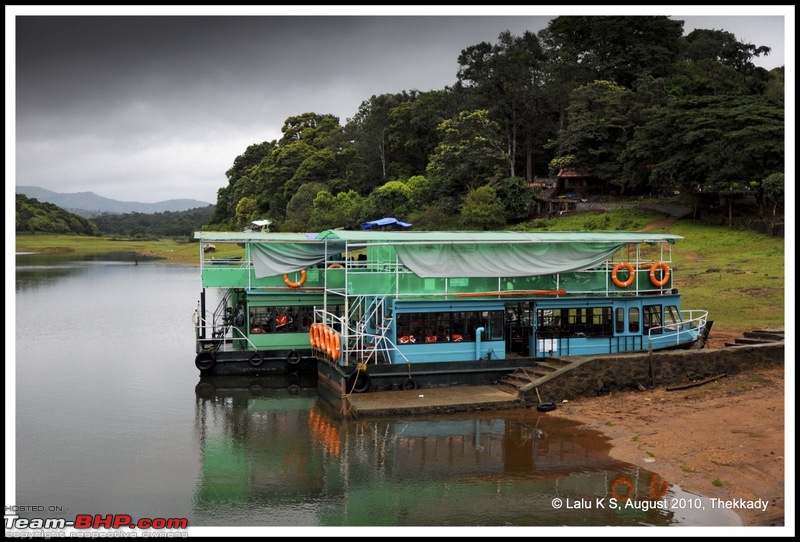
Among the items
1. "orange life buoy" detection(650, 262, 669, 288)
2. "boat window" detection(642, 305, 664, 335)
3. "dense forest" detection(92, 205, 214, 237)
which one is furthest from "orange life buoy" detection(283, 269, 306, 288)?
"dense forest" detection(92, 205, 214, 237)

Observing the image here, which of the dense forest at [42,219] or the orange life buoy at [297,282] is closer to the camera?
the orange life buoy at [297,282]

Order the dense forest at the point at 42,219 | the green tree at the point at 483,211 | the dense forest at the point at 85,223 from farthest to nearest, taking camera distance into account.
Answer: the dense forest at the point at 85,223 → the dense forest at the point at 42,219 → the green tree at the point at 483,211

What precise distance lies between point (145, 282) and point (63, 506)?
2002 inches

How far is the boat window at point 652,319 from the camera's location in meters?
25.6

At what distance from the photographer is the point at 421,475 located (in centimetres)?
1761

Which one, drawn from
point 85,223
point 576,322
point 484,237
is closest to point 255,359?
point 484,237

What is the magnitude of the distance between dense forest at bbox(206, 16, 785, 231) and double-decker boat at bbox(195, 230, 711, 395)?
2342 cm

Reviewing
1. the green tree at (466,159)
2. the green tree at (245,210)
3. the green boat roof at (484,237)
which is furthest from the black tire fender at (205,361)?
the green tree at (245,210)

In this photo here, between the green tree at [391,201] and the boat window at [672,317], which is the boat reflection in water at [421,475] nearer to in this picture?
the boat window at [672,317]

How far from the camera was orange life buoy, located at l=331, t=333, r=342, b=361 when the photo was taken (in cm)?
2334

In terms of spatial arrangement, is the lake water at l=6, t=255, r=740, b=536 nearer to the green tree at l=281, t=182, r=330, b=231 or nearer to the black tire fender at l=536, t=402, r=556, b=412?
the black tire fender at l=536, t=402, r=556, b=412

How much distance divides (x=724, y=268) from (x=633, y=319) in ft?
47.7

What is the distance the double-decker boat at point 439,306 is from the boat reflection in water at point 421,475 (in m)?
2.49

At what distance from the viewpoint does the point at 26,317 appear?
42.5 meters
